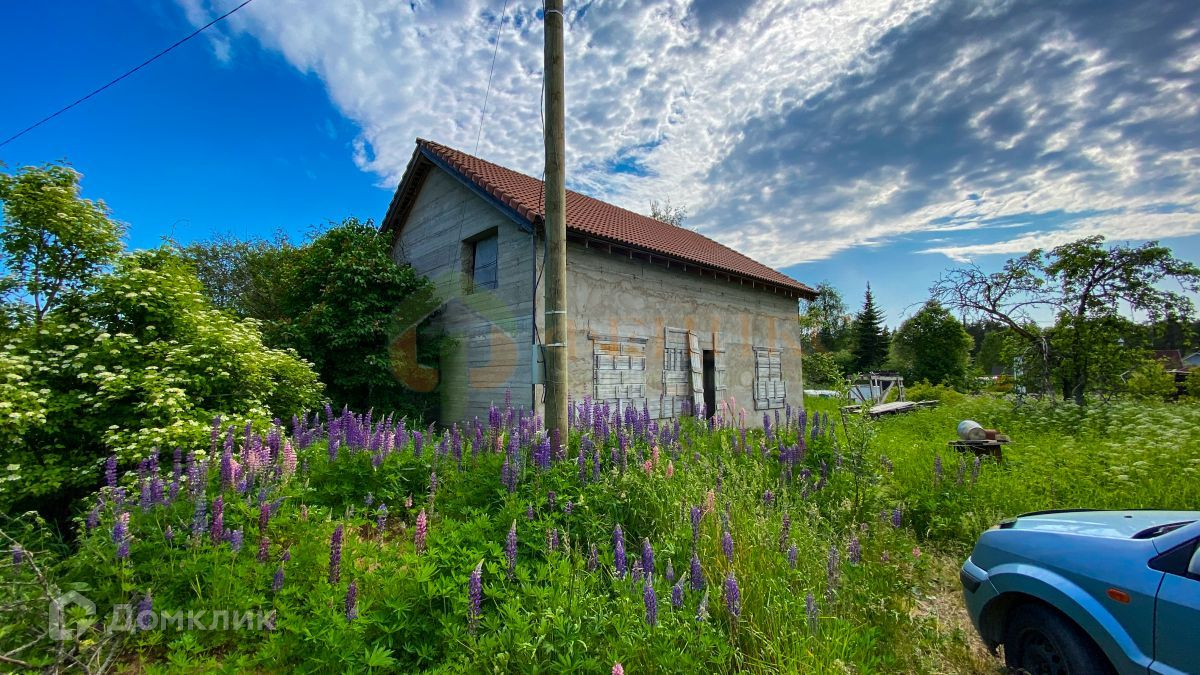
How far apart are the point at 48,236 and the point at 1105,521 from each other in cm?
1441

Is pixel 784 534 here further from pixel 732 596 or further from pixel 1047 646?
pixel 1047 646

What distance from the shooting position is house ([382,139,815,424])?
32.7 ft

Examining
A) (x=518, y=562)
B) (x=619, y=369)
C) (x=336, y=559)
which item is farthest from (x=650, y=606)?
(x=619, y=369)

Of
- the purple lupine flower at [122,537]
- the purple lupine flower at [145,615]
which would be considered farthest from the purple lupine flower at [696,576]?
the purple lupine flower at [122,537]

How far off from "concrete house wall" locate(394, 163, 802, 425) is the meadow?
4.33 m

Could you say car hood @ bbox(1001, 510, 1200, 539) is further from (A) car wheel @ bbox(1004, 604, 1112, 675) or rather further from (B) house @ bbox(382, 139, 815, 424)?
(B) house @ bbox(382, 139, 815, 424)

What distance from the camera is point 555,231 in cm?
506

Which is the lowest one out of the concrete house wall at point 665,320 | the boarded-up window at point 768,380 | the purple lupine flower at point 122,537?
the purple lupine flower at point 122,537

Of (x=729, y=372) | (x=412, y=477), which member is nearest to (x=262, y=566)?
(x=412, y=477)

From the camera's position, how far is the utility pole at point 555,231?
16.1ft

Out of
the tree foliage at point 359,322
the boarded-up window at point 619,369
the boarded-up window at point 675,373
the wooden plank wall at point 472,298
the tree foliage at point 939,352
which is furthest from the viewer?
the tree foliage at point 939,352

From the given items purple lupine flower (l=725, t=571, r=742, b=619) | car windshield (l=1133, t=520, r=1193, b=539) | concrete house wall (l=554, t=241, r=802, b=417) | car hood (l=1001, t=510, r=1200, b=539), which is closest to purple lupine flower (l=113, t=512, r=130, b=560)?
purple lupine flower (l=725, t=571, r=742, b=619)

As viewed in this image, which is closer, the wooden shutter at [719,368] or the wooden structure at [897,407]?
the wooden shutter at [719,368]

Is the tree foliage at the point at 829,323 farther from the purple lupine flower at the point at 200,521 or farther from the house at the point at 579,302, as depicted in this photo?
the purple lupine flower at the point at 200,521
